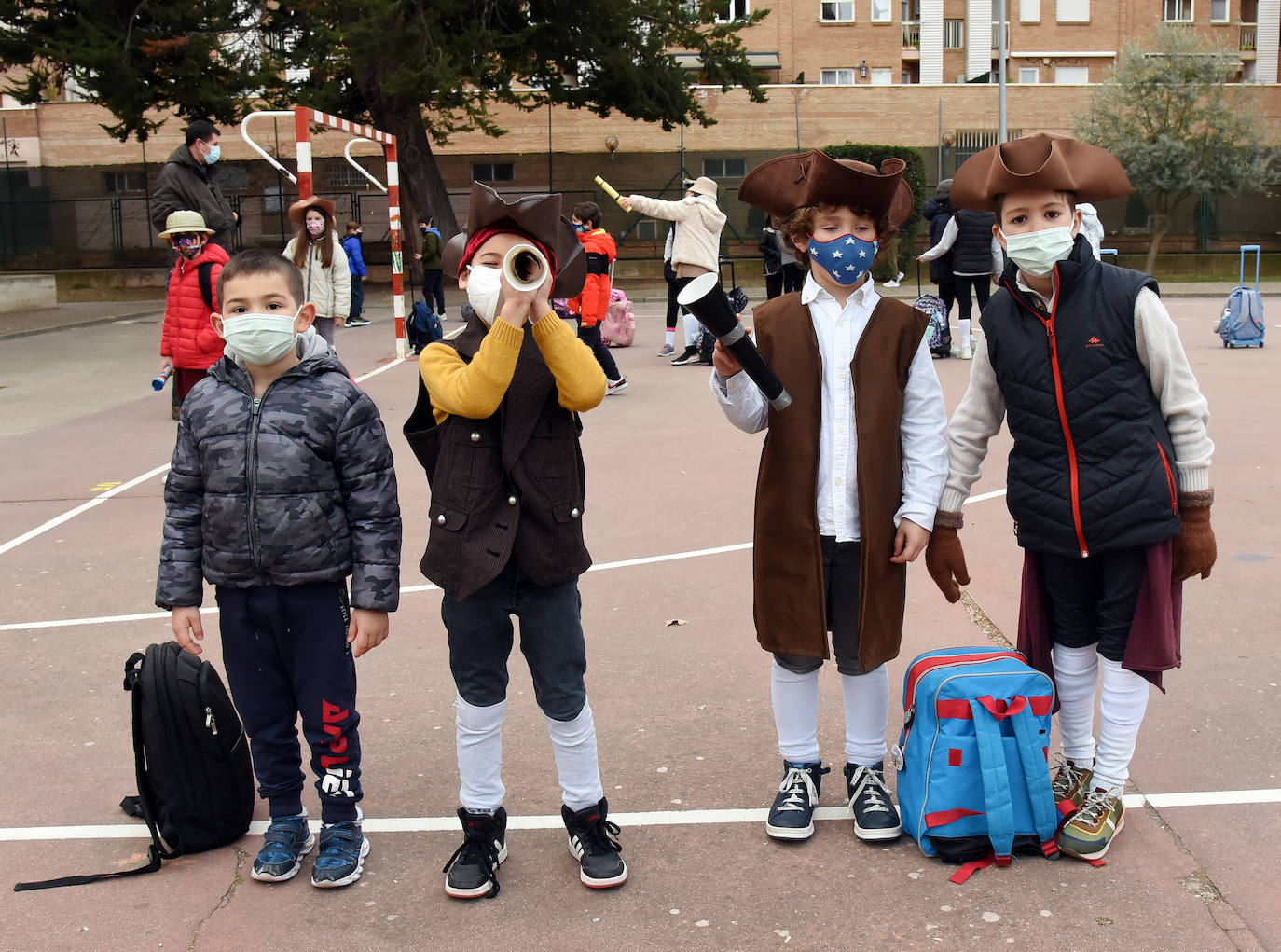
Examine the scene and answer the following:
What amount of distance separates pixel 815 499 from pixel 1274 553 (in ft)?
12.5

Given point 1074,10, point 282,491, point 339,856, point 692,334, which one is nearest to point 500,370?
point 282,491

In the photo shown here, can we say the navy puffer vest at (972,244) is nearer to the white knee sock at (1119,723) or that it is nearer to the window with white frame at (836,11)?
the white knee sock at (1119,723)

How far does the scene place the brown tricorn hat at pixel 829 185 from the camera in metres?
3.35

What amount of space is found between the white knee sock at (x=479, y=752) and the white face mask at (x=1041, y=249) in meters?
1.84

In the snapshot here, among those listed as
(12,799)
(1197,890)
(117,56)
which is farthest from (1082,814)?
(117,56)

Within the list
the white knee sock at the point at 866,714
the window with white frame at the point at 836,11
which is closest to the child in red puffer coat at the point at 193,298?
the white knee sock at the point at 866,714

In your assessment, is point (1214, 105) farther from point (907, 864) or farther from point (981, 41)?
point (907, 864)

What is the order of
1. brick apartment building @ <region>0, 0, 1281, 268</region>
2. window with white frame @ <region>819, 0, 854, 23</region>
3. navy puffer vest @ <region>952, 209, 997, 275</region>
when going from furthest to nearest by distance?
window with white frame @ <region>819, 0, 854, 23</region> < brick apartment building @ <region>0, 0, 1281, 268</region> < navy puffer vest @ <region>952, 209, 997, 275</region>

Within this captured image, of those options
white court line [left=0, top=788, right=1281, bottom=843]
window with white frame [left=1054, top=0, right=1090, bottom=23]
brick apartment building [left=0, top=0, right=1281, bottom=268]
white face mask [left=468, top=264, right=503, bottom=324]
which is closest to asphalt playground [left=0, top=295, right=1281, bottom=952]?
white court line [left=0, top=788, right=1281, bottom=843]

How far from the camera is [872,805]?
11.7ft

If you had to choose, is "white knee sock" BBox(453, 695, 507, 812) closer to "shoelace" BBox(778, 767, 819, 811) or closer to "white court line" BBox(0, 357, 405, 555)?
"shoelace" BBox(778, 767, 819, 811)

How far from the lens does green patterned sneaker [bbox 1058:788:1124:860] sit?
3.37 meters

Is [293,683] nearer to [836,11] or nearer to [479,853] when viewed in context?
[479,853]

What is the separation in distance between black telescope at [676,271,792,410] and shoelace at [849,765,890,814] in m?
1.15
